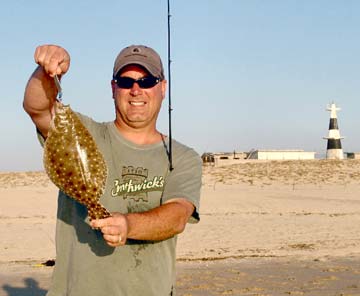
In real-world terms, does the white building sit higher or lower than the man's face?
higher

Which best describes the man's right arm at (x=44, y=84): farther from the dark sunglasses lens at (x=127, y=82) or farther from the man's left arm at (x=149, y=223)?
the man's left arm at (x=149, y=223)

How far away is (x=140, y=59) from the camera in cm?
366

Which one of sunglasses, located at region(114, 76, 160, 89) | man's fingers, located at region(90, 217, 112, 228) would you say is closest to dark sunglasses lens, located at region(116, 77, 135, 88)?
sunglasses, located at region(114, 76, 160, 89)

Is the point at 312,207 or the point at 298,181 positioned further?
the point at 298,181

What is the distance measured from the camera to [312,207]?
79.8ft

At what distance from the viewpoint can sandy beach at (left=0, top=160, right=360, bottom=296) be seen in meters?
10.9

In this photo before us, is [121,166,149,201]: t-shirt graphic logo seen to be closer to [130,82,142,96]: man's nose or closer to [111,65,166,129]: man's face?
[111,65,166,129]: man's face

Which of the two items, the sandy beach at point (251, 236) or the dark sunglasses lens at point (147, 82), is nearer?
the dark sunglasses lens at point (147, 82)

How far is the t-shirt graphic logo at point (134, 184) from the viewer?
11.9ft

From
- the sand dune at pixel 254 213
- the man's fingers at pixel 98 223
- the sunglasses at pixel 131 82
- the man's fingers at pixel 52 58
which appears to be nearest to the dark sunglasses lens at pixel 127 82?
the sunglasses at pixel 131 82

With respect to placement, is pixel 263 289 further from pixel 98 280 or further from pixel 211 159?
pixel 211 159

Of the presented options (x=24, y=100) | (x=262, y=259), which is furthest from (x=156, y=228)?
(x=262, y=259)

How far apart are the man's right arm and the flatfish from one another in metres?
0.30

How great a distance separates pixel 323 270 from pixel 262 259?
1.99 metres
